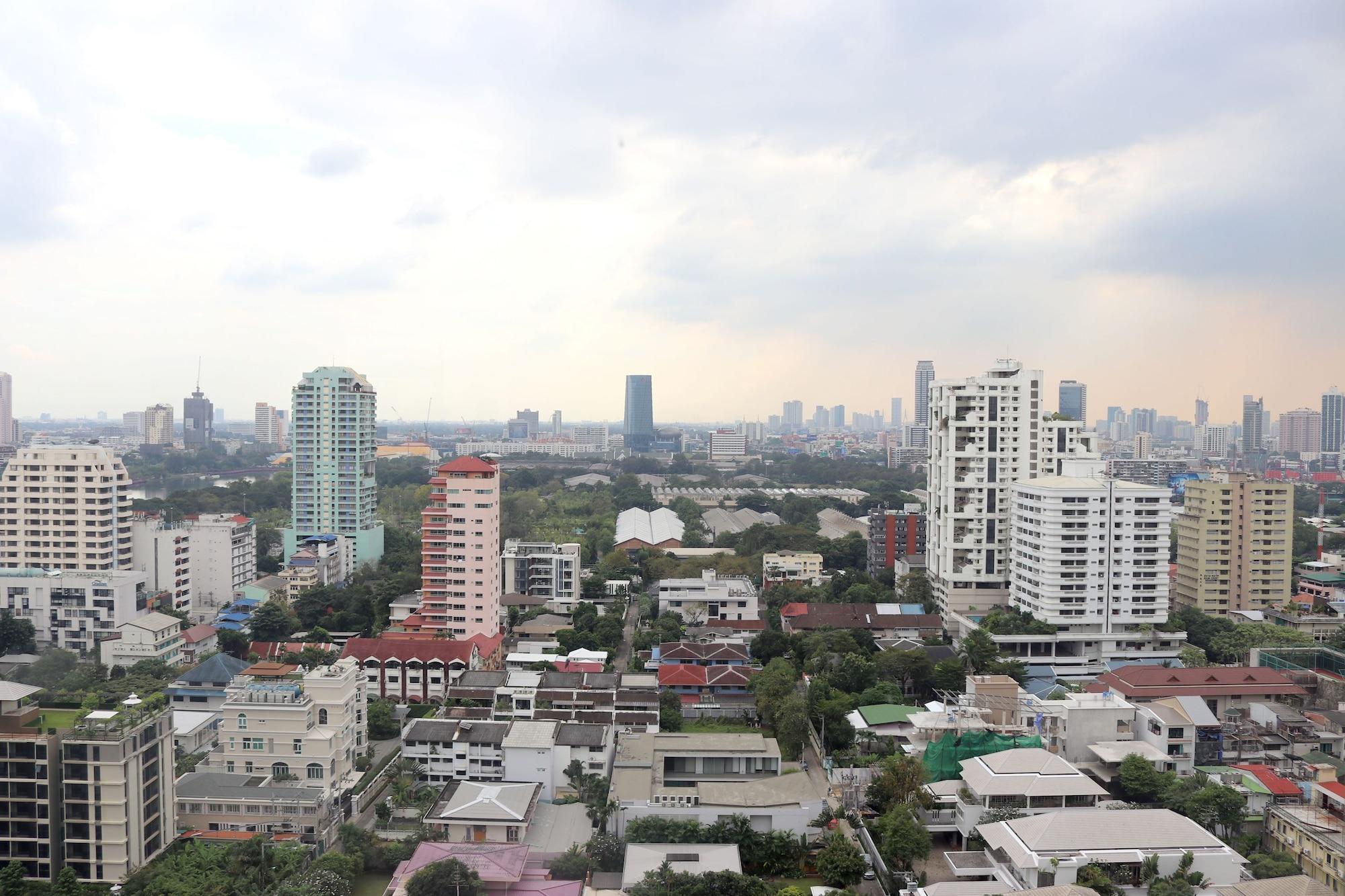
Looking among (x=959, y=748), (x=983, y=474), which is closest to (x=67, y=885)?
(x=959, y=748)

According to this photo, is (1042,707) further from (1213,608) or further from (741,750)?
(1213,608)

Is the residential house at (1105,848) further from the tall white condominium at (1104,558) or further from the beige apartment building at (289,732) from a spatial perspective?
the tall white condominium at (1104,558)

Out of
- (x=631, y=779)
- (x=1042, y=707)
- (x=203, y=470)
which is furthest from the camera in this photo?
(x=203, y=470)

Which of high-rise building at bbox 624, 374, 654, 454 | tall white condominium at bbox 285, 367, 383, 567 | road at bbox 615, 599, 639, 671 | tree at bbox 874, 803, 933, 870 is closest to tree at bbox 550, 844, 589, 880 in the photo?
tree at bbox 874, 803, 933, 870

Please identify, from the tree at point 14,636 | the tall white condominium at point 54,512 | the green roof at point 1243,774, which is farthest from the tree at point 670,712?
the tall white condominium at point 54,512

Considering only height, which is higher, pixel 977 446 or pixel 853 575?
pixel 977 446

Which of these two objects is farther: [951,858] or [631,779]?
[631,779]

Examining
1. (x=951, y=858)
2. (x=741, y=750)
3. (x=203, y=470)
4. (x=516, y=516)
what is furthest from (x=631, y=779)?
(x=203, y=470)
